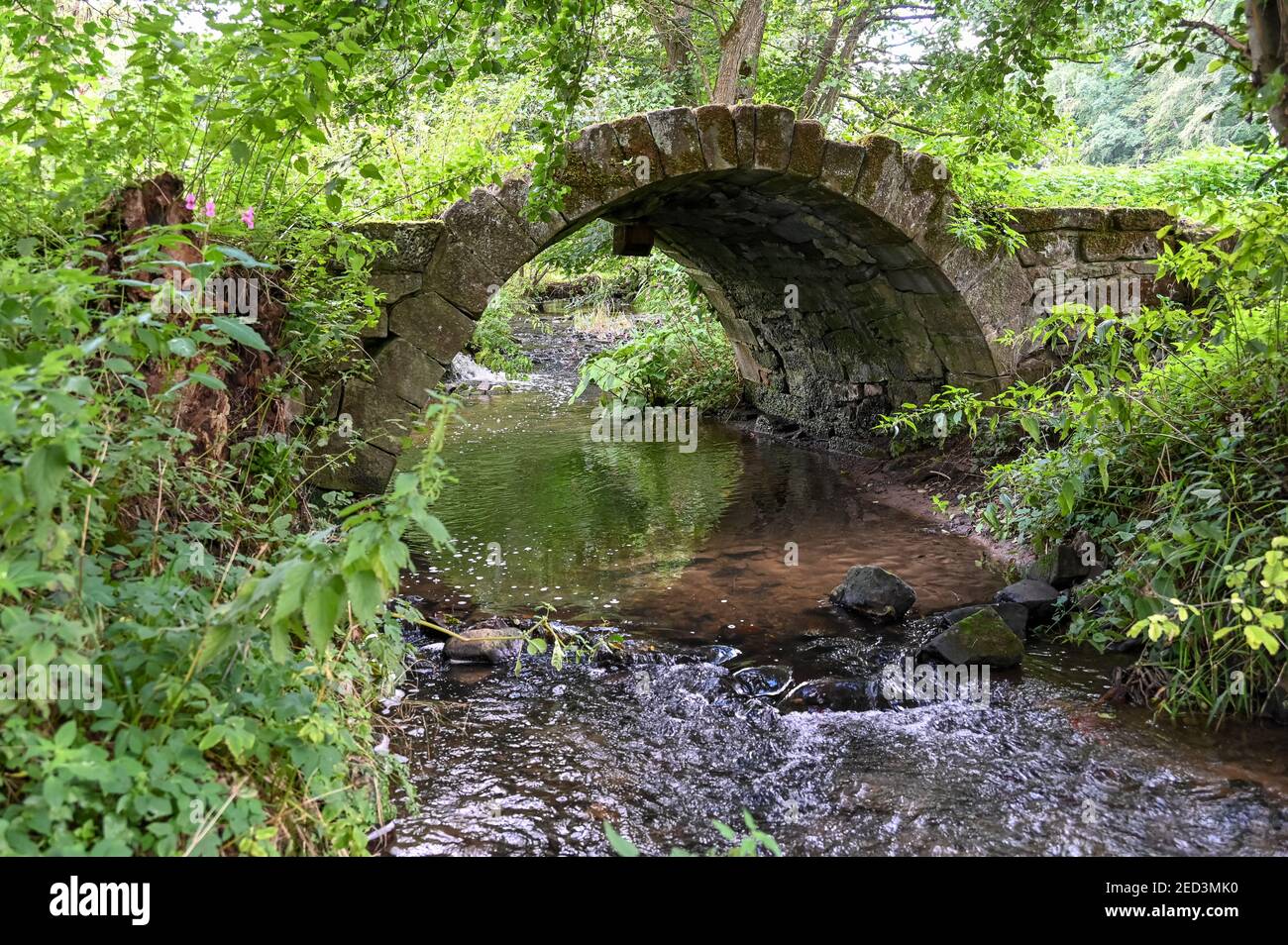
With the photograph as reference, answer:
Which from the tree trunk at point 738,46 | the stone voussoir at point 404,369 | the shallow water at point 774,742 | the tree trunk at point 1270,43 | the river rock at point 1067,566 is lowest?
the shallow water at point 774,742

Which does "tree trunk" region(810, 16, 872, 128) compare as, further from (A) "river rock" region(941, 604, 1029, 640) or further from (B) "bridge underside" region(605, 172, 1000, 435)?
(A) "river rock" region(941, 604, 1029, 640)

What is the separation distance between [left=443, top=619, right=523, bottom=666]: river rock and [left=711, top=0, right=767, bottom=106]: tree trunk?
20.4 ft

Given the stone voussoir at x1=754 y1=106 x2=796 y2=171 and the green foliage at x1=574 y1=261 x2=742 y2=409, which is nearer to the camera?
the stone voussoir at x1=754 y1=106 x2=796 y2=171

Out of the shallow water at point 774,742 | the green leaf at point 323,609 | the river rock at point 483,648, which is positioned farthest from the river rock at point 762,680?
the green leaf at point 323,609

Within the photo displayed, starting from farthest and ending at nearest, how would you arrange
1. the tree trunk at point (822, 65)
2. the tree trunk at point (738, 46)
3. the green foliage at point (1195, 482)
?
1. the tree trunk at point (822, 65)
2. the tree trunk at point (738, 46)
3. the green foliage at point (1195, 482)

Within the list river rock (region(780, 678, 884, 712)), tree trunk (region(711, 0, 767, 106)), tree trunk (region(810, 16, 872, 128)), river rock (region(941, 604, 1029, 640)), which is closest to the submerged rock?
river rock (region(780, 678, 884, 712))

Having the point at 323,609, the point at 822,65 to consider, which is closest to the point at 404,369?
the point at 323,609

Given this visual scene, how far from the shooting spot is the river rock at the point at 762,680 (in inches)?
158

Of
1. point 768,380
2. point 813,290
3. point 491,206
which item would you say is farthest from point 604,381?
point 491,206

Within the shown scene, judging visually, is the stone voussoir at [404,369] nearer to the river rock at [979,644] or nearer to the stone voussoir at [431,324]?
the stone voussoir at [431,324]

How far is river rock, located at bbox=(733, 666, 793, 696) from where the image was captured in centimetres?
401

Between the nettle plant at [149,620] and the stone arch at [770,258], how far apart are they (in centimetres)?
166

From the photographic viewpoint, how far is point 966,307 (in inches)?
280

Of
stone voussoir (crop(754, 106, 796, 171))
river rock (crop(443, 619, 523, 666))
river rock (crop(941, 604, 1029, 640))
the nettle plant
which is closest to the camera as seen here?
the nettle plant
